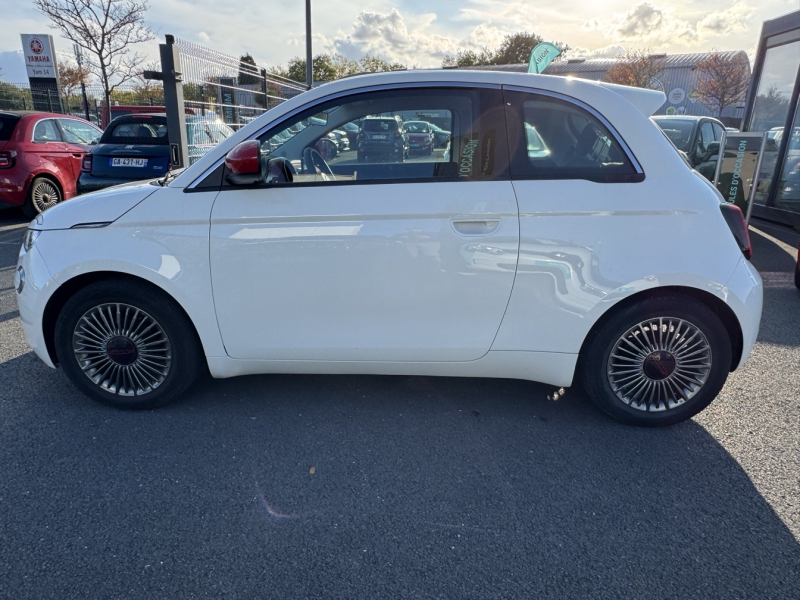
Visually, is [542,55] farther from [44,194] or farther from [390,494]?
[44,194]

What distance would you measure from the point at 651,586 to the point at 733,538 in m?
0.52

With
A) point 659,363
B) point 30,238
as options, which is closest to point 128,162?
point 30,238

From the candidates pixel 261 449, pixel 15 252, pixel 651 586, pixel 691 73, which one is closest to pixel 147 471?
pixel 261 449

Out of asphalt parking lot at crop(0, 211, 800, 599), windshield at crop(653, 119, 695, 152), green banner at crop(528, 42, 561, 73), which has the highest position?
green banner at crop(528, 42, 561, 73)

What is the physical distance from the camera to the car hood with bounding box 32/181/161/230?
2986mm

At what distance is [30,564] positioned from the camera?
2.10 metres

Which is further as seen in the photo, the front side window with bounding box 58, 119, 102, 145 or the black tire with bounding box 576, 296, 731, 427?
the front side window with bounding box 58, 119, 102, 145

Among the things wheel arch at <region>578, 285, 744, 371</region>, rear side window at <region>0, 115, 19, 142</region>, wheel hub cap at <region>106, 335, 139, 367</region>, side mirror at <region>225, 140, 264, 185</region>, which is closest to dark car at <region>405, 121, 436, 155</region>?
side mirror at <region>225, 140, 264, 185</region>

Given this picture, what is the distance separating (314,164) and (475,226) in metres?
0.97

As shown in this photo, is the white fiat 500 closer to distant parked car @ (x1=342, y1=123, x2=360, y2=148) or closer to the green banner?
distant parked car @ (x1=342, y1=123, x2=360, y2=148)

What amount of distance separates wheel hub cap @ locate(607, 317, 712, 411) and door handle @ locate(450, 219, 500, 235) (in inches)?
37.6

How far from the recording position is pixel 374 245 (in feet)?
9.31

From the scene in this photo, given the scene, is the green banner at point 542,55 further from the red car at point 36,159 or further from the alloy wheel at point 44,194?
the alloy wheel at point 44,194

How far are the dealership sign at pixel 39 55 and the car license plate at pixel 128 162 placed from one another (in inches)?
592
